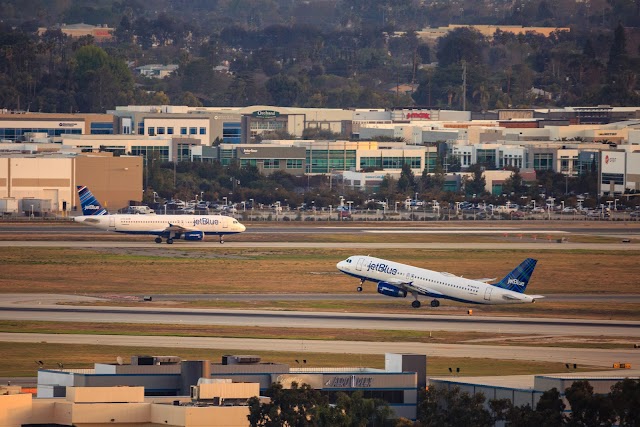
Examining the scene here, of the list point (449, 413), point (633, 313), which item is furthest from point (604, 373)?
point (633, 313)

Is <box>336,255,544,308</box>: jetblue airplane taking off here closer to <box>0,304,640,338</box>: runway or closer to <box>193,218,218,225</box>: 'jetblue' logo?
<box>0,304,640,338</box>: runway

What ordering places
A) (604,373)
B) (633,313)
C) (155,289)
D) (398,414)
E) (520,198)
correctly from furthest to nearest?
(520,198) < (155,289) < (633,313) < (604,373) < (398,414)

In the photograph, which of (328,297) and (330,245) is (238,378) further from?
(330,245)

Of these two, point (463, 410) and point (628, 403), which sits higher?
point (628, 403)

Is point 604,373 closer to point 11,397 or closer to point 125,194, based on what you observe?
point 11,397

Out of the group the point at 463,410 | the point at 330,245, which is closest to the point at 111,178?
the point at 330,245

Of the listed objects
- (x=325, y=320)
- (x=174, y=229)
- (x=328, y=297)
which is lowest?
(x=325, y=320)

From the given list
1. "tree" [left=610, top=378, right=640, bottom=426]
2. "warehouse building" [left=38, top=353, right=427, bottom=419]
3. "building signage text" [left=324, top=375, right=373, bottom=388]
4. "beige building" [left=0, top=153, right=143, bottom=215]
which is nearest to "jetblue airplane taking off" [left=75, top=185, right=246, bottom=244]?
"beige building" [left=0, top=153, right=143, bottom=215]
